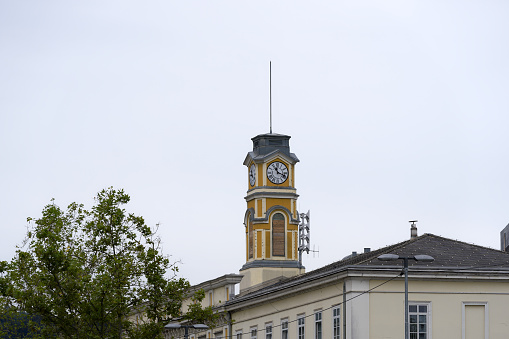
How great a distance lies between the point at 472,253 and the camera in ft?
214

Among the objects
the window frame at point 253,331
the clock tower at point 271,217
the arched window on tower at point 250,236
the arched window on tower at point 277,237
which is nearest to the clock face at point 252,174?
the clock tower at point 271,217

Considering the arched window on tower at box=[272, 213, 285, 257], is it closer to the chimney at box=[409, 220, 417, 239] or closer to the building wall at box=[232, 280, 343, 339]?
the building wall at box=[232, 280, 343, 339]

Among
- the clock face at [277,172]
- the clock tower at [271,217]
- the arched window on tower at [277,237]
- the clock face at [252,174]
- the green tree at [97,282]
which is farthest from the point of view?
the clock face at [252,174]

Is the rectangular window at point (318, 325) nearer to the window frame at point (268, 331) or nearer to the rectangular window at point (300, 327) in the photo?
the rectangular window at point (300, 327)

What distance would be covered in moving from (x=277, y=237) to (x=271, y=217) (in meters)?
1.54

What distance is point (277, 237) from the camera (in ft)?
320

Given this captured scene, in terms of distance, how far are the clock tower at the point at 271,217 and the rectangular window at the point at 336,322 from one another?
3264 cm

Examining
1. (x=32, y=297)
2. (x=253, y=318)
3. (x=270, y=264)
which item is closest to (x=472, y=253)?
(x=253, y=318)

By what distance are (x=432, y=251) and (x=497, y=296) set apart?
3896mm

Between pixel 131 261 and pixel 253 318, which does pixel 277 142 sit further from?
pixel 131 261

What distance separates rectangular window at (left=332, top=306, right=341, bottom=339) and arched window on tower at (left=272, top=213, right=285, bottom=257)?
33973mm

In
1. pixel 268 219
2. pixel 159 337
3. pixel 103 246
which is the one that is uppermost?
pixel 268 219

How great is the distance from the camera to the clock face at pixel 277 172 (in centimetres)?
9712

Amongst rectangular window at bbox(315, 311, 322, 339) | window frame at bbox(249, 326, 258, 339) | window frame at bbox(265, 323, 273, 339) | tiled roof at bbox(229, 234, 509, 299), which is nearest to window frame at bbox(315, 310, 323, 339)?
rectangular window at bbox(315, 311, 322, 339)
